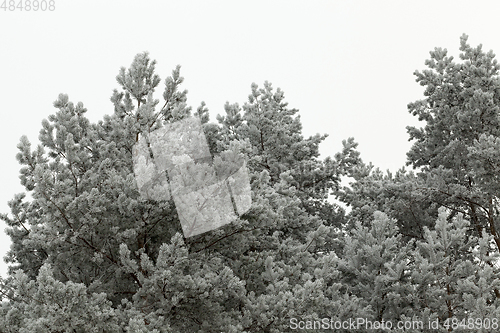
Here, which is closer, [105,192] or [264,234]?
[105,192]

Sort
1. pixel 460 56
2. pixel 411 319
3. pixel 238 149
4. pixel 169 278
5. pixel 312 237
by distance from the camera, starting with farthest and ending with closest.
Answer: pixel 460 56 → pixel 312 237 → pixel 411 319 → pixel 238 149 → pixel 169 278

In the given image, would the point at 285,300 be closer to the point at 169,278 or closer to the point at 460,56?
the point at 169,278

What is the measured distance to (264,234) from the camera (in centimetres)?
898

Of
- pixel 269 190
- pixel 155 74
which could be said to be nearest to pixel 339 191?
pixel 269 190

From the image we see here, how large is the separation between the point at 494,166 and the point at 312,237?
3.77 m

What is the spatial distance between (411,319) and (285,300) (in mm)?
2203

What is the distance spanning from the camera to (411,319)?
775cm

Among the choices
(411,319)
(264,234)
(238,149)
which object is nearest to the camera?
(238,149)

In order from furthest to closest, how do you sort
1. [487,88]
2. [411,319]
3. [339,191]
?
1. [339,191]
2. [487,88]
3. [411,319]

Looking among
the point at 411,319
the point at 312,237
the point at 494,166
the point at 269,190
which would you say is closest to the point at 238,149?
the point at 269,190

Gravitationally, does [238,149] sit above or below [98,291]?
above

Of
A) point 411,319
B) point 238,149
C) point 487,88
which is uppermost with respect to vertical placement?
point 487,88

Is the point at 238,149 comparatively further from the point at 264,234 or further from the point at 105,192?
the point at 264,234

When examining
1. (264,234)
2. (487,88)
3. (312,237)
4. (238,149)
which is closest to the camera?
(238,149)
